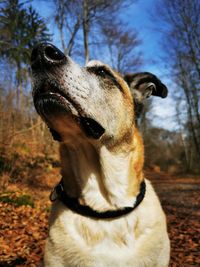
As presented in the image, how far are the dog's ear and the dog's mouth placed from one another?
37.3 inches

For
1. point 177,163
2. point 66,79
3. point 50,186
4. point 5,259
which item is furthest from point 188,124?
point 66,79

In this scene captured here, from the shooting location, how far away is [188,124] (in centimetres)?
2803

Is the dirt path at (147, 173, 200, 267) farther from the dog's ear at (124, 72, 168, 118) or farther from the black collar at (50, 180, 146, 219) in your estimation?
the dog's ear at (124, 72, 168, 118)

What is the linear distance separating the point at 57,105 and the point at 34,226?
491cm

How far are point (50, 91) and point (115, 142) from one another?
0.79 metres

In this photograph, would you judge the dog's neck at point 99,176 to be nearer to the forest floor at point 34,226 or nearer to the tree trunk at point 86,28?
the forest floor at point 34,226

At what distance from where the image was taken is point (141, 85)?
3354 millimetres

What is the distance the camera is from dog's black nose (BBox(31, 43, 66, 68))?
2.24 metres

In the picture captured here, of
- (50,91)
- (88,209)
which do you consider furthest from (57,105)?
(88,209)

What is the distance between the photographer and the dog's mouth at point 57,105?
233cm

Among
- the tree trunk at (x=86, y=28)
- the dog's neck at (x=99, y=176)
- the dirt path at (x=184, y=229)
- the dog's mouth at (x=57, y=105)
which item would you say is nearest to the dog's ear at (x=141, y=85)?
the dog's neck at (x=99, y=176)

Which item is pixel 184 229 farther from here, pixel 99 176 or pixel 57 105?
pixel 57 105

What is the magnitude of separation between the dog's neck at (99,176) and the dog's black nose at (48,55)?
79 cm

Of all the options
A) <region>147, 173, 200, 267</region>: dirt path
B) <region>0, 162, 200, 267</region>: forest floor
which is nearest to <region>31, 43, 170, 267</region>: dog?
<region>0, 162, 200, 267</region>: forest floor
